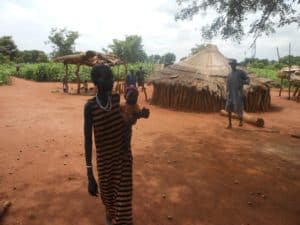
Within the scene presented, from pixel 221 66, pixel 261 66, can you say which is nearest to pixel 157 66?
pixel 261 66

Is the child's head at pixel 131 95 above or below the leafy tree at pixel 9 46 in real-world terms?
below

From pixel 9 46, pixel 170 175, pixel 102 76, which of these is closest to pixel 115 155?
pixel 102 76

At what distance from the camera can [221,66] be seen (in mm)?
14695

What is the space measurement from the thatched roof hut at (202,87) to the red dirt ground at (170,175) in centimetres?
375

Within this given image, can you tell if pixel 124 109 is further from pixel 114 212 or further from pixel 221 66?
pixel 221 66

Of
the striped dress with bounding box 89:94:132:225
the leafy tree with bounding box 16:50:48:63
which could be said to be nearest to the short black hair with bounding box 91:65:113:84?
the striped dress with bounding box 89:94:132:225

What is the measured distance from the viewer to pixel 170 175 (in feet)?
18.1

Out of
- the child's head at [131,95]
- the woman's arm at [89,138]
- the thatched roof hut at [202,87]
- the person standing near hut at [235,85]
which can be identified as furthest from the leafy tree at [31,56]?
the child's head at [131,95]

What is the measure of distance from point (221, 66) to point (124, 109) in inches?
489

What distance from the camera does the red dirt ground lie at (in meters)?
4.18

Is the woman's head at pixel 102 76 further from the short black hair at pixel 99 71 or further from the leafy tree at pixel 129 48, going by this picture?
the leafy tree at pixel 129 48

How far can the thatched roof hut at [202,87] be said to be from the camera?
538 inches

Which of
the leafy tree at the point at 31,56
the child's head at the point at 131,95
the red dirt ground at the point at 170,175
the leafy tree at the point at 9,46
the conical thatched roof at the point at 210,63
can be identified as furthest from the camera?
the leafy tree at the point at 31,56

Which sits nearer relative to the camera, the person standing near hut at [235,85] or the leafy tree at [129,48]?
the person standing near hut at [235,85]
